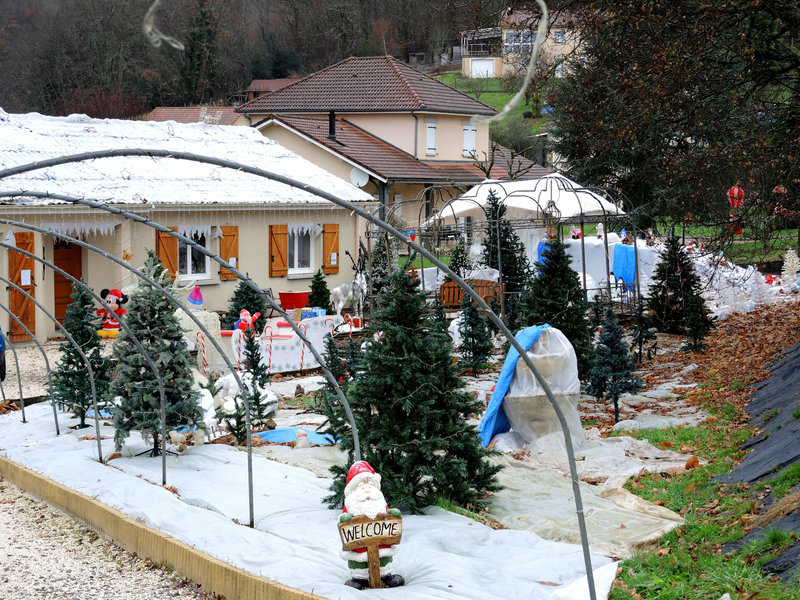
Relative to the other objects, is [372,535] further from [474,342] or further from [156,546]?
[474,342]

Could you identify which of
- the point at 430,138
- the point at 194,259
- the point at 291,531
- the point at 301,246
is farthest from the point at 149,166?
the point at 430,138

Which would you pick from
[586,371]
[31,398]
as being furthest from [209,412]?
[586,371]

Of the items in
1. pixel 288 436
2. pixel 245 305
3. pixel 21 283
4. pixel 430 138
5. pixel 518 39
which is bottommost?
pixel 288 436

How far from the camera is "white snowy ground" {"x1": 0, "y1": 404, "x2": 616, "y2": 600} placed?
6.80 meters

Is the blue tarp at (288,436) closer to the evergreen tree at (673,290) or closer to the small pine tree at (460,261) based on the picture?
the evergreen tree at (673,290)

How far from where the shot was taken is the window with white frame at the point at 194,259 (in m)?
22.5

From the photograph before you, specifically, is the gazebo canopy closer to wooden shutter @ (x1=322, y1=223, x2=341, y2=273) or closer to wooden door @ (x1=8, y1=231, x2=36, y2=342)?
wooden shutter @ (x1=322, y1=223, x2=341, y2=273)

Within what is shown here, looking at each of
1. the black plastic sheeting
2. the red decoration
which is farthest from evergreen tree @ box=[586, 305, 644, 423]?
the red decoration

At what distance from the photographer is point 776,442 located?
907cm

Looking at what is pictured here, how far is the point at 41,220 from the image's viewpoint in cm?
1941

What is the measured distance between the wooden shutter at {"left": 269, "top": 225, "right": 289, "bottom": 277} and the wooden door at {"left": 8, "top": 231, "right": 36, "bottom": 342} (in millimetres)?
6087

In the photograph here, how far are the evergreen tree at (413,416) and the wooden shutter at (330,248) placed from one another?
16388mm

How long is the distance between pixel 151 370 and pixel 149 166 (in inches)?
510

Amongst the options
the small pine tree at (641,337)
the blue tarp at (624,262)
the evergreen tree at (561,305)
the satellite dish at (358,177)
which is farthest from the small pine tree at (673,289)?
the satellite dish at (358,177)
